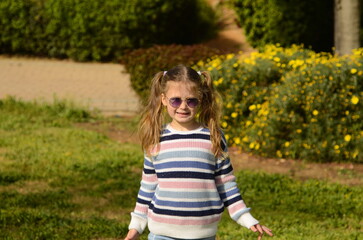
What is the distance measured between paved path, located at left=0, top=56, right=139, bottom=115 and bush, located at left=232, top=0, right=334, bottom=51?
2880mm

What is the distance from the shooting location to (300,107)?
24.7 ft

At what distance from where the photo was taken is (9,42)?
1672 centimetres

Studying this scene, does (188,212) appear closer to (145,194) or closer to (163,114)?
(145,194)

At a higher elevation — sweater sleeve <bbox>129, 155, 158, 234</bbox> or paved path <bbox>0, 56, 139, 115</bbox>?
sweater sleeve <bbox>129, 155, 158, 234</bbox>

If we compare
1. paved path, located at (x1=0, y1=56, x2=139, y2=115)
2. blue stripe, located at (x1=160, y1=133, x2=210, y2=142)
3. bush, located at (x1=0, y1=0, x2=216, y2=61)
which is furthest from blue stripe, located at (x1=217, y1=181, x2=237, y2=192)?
bush, located at (x1=0, y1=0, x2=216, y2=61)

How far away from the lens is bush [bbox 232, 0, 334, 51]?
552 inches

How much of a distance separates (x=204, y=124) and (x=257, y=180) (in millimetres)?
3601

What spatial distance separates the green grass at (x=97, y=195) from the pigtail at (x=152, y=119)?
1960 mm

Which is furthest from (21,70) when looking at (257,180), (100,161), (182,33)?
(257,180)

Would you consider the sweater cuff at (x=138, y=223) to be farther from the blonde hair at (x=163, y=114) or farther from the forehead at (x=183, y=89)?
the forehead at (x=183, y=89)

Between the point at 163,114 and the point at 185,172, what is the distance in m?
0.41

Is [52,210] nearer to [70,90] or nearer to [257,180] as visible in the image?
[257,180]

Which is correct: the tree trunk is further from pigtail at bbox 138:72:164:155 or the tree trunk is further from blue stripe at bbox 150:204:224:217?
blue stripe at bbox 150:204:224:217

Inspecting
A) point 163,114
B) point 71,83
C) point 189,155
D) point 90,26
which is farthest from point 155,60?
point 189,155
